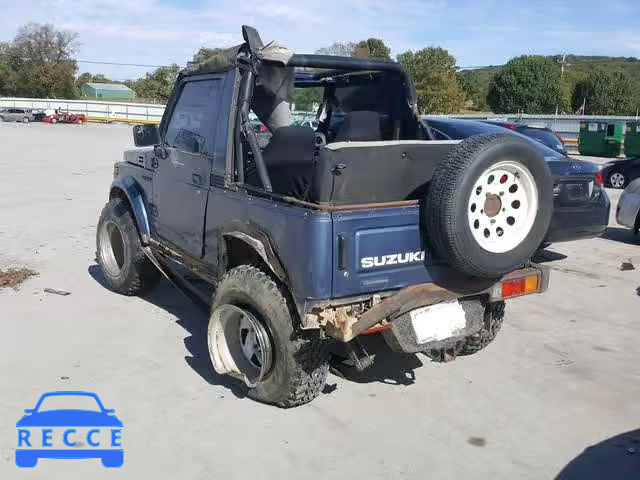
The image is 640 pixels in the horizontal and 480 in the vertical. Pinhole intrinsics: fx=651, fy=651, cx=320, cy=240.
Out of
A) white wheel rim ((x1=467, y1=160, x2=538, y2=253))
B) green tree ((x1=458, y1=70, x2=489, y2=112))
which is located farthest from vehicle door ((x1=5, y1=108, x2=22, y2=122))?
white wheel rim ((x1=467, y1=160, x2=538, y2=253))

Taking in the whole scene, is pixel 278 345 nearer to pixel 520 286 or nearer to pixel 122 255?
pixel 520 286

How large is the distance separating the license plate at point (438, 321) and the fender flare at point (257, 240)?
823 millimetres

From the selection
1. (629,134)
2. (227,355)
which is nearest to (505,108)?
(629,134)

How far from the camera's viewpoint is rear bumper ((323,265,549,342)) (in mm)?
3586

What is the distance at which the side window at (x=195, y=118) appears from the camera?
4.77 m

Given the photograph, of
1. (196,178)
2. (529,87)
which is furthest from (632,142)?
(529,87)

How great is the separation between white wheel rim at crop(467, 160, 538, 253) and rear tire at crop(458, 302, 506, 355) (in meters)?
1.05

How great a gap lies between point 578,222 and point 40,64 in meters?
87.1

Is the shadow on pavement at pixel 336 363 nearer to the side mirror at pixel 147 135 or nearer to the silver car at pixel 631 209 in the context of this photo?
the side mirror at pixel 147 135

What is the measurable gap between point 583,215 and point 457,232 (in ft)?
14.9

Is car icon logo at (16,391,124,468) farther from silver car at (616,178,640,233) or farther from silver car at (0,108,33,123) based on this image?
silver car at (0,108,33,123)

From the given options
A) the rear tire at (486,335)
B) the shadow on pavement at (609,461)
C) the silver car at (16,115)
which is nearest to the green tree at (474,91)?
the silver car at (16,115)

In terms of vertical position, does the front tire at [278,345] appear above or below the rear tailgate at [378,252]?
below

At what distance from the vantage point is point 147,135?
575 centimetres
